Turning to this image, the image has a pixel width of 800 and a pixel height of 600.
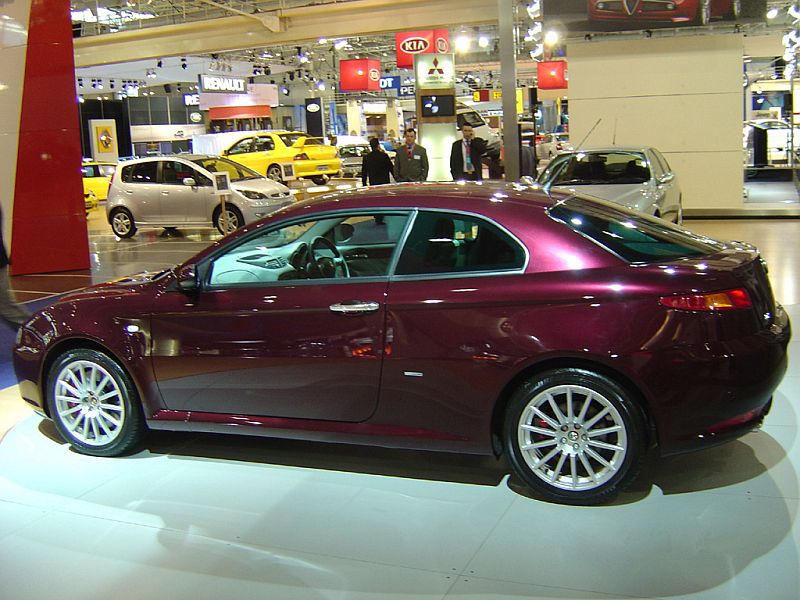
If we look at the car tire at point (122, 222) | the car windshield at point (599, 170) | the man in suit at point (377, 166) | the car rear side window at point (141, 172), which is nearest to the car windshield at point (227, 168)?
the car rear side window at point (141, 172)

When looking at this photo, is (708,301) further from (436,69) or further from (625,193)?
(436,69)

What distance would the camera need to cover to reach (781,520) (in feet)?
12.1

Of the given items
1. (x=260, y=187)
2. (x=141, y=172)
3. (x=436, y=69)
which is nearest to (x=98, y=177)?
(x=141, y=172)

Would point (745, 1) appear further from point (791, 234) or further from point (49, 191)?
point (49, 191)

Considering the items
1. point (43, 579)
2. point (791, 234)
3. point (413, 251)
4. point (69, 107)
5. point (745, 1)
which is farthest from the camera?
point (745, 1)

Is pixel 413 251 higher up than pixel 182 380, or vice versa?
pixel 413 251

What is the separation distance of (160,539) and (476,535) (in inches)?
55.8

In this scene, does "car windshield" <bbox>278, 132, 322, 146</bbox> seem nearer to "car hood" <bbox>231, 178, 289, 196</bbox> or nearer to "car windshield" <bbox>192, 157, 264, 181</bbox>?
"car windshield" <bbox>192, 157, 264, 181</bbox>

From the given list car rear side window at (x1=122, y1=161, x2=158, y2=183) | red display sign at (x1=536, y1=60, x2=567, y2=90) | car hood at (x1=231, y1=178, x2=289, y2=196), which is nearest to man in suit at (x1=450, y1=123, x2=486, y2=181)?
car hood at (x1=231, y1=178, x2=289, y2=196)

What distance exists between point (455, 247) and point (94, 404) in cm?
226

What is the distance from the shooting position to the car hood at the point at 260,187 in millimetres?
15906

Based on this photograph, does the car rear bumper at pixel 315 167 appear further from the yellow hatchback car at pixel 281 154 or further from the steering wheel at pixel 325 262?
the steering wheel at pixel 325 262

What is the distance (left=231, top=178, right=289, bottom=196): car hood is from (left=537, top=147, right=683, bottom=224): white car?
240 inches

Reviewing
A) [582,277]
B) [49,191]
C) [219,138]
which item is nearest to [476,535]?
[582,277]
